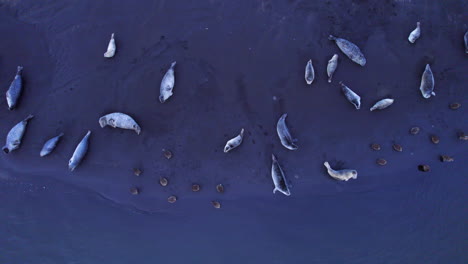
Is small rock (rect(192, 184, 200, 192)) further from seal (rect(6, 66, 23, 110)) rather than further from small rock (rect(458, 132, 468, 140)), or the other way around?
small rock (rect(458, 132, 468, 140))

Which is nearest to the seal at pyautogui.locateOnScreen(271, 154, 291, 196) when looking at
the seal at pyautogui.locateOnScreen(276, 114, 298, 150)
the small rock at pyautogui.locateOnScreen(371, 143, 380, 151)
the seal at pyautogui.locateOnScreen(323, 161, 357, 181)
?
the seal at pyautogui.locateOnScreen(276, 114, 298, 150)

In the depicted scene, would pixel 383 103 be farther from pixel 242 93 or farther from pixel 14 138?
pixel 14 138

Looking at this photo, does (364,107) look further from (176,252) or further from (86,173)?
(86,173)

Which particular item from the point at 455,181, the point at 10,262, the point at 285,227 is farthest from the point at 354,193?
the point at 10,262

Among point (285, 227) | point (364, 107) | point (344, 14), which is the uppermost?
point (344, 14)

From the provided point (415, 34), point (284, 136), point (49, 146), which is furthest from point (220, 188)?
point (415, 34)

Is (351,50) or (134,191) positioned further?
(134,191)
